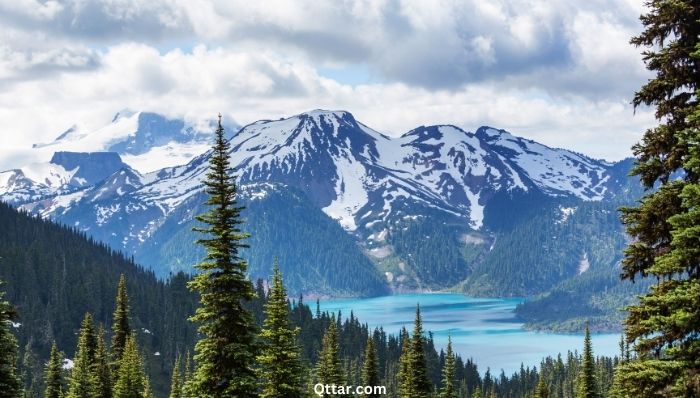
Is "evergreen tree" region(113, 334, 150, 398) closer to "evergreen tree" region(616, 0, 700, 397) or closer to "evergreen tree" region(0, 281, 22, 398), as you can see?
"evergreen tree" region(0, 281, 22, 398)

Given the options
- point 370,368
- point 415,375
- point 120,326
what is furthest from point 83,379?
point 415,375

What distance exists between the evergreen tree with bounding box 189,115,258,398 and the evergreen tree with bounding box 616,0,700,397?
14694mm

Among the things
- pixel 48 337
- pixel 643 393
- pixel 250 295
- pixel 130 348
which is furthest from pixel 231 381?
pixel 48 337

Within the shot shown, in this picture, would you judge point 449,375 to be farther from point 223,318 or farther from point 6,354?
point 6,354

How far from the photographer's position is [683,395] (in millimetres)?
18531

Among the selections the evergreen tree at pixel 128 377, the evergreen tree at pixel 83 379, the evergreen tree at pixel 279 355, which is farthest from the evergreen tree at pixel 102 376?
the evergreen tree at pixel 279 355

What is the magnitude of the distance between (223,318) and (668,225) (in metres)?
16.8

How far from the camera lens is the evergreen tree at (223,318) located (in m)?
30.7

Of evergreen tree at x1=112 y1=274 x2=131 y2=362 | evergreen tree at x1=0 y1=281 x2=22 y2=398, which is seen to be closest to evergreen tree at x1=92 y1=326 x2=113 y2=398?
evergreen tree at x1=112 y1=274 x2=131 y2=362

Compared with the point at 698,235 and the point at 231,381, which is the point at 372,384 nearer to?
the point at 231,381

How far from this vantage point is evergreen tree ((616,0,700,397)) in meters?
18.8

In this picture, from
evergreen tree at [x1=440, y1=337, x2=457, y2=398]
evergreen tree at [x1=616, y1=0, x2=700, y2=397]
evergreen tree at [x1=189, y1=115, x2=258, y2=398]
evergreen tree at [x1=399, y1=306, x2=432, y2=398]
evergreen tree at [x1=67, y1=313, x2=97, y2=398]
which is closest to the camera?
evergreen tree at [x1=616, y1=0, x2=700, y2=397]

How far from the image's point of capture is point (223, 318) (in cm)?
3088

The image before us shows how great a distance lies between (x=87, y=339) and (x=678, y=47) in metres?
58.8
